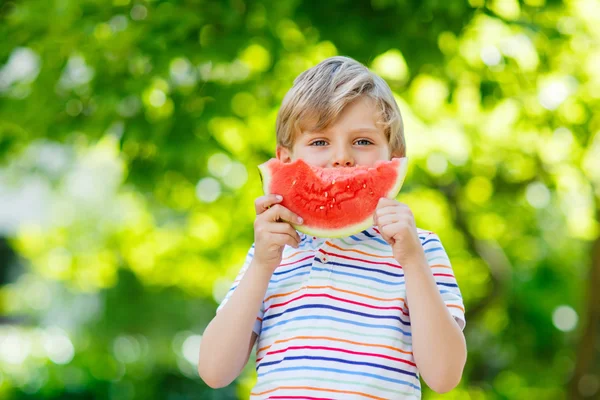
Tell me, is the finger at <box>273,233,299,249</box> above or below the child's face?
below

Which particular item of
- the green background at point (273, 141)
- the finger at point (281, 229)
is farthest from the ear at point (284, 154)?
the green background at point (273, 141)

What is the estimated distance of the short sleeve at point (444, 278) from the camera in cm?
211

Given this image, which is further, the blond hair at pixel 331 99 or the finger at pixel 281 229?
the blond hair at pixel 331 99

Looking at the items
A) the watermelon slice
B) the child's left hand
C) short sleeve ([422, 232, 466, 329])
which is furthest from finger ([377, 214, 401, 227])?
short sleeve ([422, 232, 466, 329])

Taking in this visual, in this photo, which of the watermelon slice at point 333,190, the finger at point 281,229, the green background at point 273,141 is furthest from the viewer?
the green background at point 273,141

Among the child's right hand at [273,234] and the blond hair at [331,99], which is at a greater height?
the blond hair at [331,99]

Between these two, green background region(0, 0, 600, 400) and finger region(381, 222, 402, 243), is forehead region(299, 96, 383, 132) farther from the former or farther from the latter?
green background region(0, 0, 600, 400)

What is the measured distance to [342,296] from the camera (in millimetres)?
2072

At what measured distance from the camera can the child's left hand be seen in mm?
1967

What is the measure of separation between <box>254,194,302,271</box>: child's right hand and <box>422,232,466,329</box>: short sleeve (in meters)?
0.41

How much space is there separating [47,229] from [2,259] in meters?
12.0

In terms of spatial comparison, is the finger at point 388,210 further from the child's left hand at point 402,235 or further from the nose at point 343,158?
the nose at point 343,158

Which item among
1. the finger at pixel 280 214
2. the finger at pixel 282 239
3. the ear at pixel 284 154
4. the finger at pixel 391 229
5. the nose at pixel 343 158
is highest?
the nose at pixel 343 158

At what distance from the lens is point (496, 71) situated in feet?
17.0
